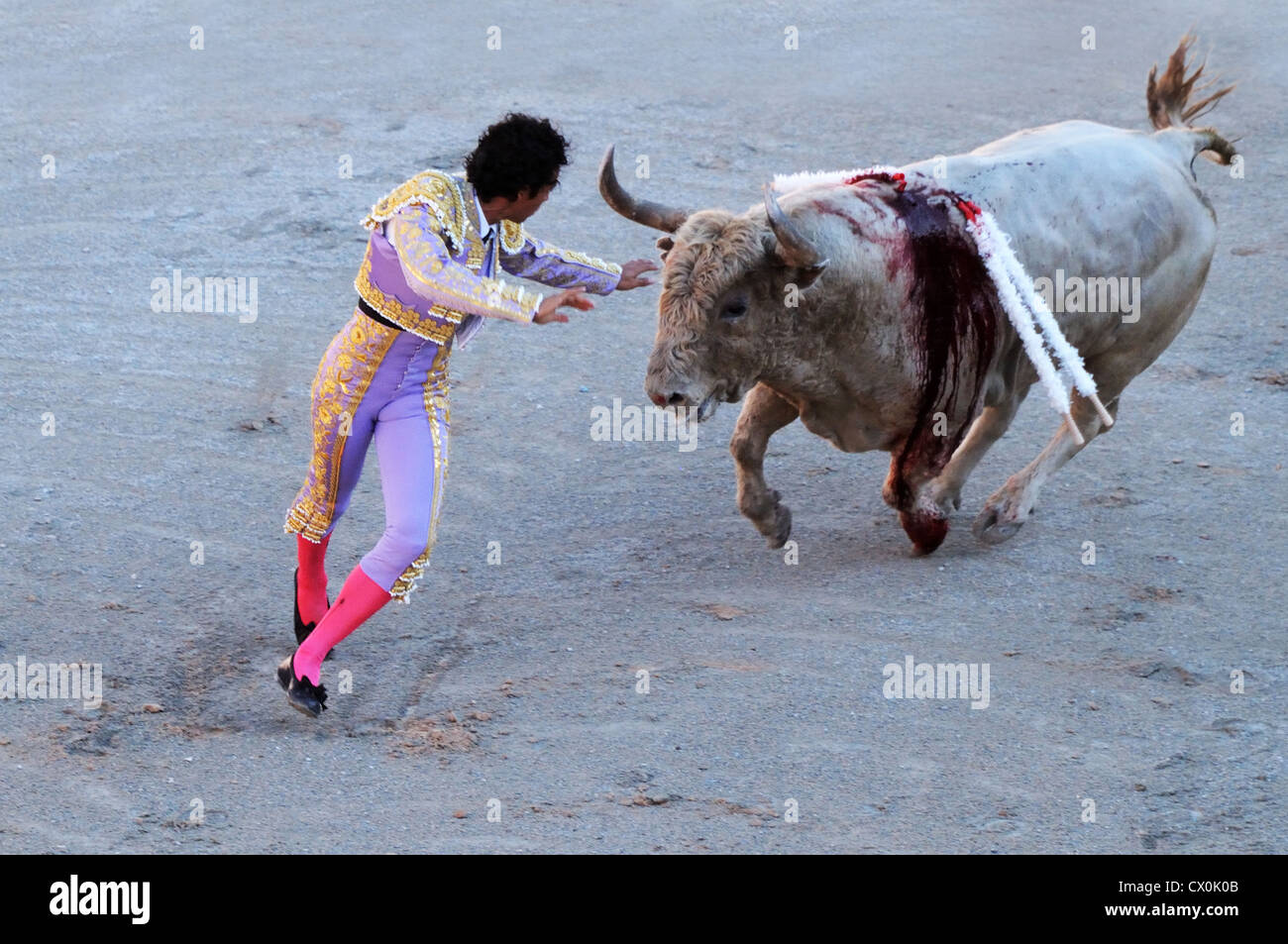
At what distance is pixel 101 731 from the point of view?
5.21m

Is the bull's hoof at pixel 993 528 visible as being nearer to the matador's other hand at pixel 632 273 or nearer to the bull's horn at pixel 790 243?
the bull's horn at pixel 790 243

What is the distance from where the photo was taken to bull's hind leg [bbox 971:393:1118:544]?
22.2ft

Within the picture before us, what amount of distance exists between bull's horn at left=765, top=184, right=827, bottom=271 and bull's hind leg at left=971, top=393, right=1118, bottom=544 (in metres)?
1.67

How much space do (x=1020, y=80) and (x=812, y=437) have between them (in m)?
6.26

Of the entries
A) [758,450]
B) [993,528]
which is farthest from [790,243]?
[993,528]

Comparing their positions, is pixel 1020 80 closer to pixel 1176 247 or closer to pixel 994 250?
pixel 1176 247

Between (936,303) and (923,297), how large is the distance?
0.24 feet

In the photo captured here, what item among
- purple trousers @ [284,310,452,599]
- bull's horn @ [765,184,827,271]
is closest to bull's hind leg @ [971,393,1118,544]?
bull's horn @ [765,184,827,271]

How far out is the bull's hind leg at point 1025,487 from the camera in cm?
676

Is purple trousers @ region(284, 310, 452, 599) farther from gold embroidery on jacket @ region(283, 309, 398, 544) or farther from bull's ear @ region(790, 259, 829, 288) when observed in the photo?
bull's ear @ region(790, 259, 829, 288)

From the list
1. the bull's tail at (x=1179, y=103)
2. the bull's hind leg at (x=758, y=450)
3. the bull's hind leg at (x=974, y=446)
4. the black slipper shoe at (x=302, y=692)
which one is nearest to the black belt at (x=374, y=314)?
the black slipper shoe at (x=302, y=692)

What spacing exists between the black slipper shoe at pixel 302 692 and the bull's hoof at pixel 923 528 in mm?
2466

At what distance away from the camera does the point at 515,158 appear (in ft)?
16.1

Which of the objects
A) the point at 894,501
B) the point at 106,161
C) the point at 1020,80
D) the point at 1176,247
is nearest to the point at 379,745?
the point at 894,501
